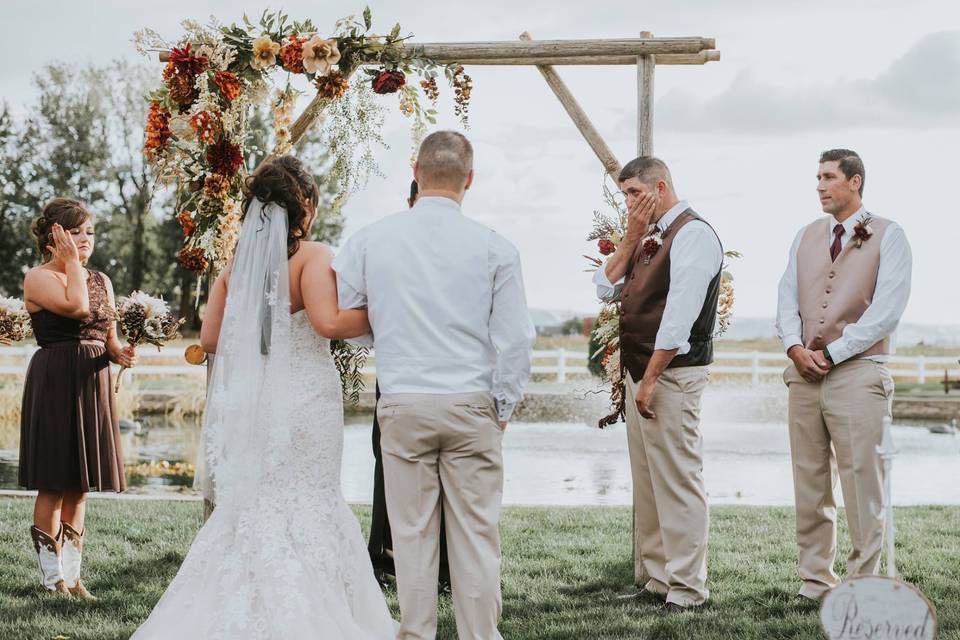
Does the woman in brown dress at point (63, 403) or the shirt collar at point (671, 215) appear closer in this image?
the shirt collar at point (671, 215)

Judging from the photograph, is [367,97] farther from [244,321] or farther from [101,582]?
[101,582]

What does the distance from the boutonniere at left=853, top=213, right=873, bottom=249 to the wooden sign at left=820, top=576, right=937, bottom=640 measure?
1.97 metres

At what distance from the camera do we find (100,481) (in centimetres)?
528

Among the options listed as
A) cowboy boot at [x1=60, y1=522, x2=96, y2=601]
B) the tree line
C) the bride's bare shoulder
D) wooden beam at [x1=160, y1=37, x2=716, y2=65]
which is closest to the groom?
the bride's bare shoulder

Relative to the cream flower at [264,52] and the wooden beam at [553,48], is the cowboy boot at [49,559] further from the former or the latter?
the wooden beam at [553,48]

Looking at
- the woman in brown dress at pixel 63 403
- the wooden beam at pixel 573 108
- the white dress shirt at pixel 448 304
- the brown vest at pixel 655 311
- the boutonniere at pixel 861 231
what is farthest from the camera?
the wooden beam at pixel 573 108

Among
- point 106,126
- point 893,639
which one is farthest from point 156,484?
point 106,126

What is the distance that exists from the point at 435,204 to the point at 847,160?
220 centimetres

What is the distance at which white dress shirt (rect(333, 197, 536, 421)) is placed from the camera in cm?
373

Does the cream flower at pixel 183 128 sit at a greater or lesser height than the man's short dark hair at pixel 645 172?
greater

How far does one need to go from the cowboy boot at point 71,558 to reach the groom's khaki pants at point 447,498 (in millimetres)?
2222

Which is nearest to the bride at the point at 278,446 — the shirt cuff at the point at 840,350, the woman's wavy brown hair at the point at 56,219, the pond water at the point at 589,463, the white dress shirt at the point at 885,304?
the woman's wavy brown hair at the point at 56,219

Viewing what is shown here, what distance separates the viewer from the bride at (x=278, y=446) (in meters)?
4.07

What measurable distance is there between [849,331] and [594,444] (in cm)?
1045
